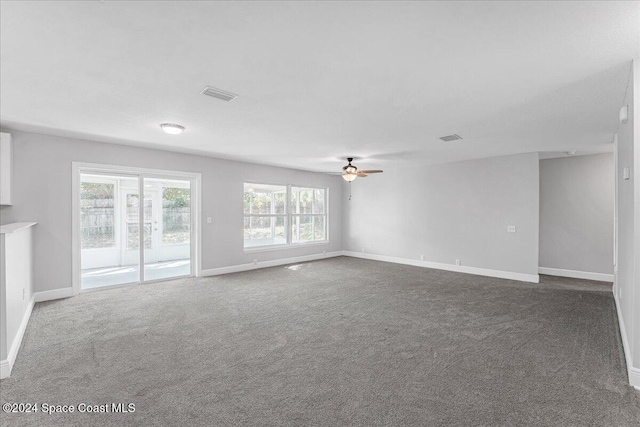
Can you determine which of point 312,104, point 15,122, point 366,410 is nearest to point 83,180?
point 15,122

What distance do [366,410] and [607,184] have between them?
6.75 meters

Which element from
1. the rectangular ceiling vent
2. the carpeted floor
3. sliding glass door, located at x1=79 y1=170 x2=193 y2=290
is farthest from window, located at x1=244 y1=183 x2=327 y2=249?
the rectangular ceiling vent

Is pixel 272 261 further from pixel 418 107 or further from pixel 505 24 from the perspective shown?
pixel 505 24

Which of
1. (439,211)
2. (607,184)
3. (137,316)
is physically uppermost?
(607,184)

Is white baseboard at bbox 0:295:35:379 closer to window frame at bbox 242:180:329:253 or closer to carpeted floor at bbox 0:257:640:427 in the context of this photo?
carpeted floor at bbox 0:257:640:427

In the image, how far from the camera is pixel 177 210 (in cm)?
621

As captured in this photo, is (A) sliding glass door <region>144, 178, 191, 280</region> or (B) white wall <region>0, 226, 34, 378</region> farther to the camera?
(A) sliding glass door <region>144, 178, 191, 280</region>

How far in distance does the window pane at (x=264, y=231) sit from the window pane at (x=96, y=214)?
269cm

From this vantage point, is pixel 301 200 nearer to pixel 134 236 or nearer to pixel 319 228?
pixel 319 228

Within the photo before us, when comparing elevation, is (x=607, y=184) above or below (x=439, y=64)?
below

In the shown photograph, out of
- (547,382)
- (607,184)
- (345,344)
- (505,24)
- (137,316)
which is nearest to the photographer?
(505,24)

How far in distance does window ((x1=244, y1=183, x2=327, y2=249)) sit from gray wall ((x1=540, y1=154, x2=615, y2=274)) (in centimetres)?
536

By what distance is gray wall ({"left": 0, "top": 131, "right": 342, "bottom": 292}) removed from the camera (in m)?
4.34

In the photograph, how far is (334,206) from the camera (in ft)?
29.6
